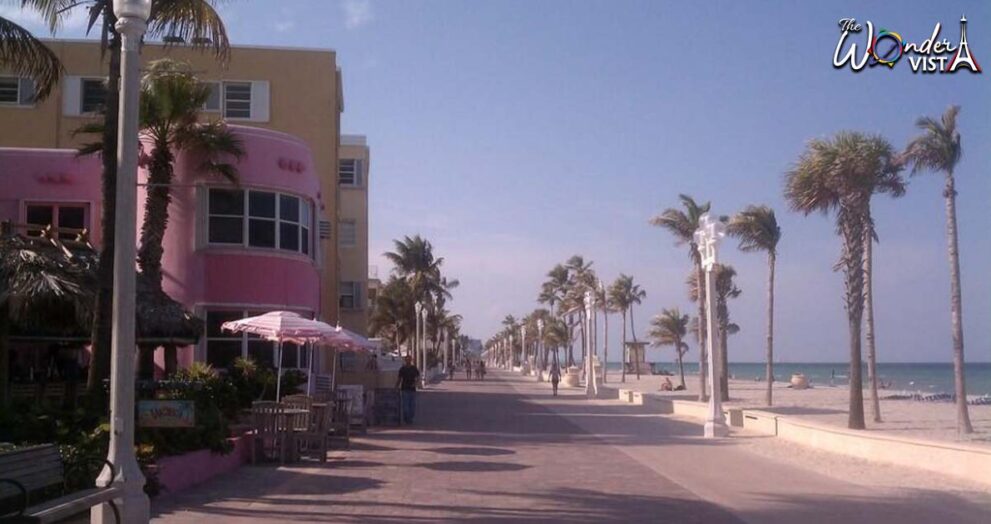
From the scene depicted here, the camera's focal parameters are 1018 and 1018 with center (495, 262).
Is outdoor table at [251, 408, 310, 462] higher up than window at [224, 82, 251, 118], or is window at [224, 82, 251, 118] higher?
window at [224, 82, 251, 118]

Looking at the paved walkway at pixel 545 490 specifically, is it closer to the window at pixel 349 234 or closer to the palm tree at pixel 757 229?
the palm tree at pixel 757 229

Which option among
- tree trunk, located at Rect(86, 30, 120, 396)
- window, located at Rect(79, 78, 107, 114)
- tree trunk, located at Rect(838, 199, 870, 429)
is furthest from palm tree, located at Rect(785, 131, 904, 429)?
window, located at Rect(79, 78, 107, 114)

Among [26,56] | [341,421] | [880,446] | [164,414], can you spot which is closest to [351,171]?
[341,421]

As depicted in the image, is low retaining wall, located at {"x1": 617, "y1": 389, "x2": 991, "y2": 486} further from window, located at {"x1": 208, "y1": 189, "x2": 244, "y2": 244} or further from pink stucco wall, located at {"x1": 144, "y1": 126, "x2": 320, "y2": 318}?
window, located at {"x1": 208, "y1": 189, "x2": 244, "y2": 244}

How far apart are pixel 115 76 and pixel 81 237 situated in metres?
5.30

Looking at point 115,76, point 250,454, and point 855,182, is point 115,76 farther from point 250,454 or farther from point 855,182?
point 855,182

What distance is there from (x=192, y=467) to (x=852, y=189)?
16773mm

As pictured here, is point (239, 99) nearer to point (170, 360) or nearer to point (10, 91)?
point (10, 91)

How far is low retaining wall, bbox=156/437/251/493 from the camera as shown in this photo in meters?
12.4

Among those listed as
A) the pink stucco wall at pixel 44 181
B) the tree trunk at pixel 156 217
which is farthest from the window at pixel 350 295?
the tree trunk at pixel 156 217

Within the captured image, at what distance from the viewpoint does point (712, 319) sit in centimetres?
2366

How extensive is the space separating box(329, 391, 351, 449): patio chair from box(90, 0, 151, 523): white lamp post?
9.62 meters

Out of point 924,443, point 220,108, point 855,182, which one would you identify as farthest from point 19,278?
point 220,108

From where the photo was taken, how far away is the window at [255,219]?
79.7ft
